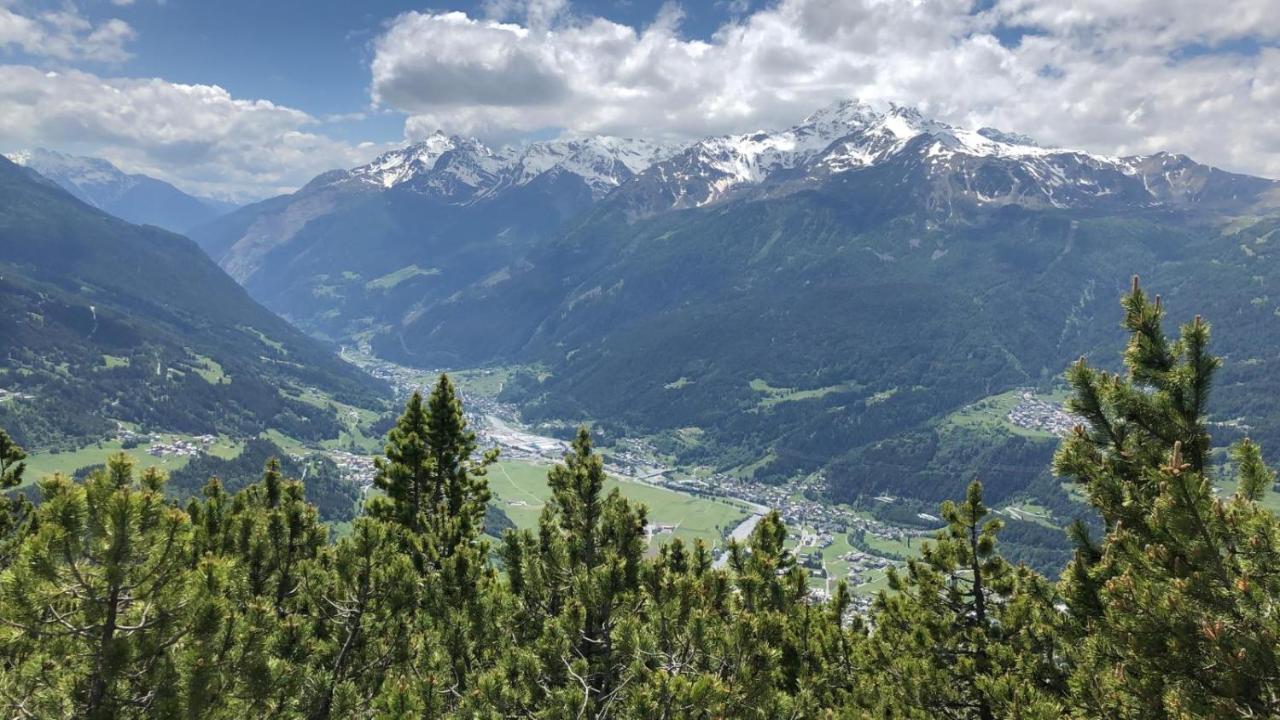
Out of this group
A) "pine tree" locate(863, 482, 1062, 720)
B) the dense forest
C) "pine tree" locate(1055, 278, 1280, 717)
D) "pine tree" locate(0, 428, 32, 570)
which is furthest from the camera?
"pine tree" locate(0, 428, 32, 570)

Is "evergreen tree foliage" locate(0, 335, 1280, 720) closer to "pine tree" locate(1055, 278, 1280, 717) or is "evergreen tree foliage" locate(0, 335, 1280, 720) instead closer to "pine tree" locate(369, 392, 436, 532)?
"pine tree" locate(1055, 278, 1280, 717)

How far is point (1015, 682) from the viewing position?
10.8 m

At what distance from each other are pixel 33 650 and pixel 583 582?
7.68 meters

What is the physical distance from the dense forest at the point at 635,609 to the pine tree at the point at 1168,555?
3 centimetres

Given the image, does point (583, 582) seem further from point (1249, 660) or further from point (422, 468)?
point (422, 468)

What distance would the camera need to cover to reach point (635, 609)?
11773mm

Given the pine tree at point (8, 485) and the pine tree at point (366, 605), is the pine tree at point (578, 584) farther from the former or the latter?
the pine tree at point (8, 485)

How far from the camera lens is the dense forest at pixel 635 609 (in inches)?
266

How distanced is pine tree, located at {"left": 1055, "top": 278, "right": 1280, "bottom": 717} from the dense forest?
29 mm

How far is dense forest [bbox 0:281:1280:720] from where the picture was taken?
6766mm

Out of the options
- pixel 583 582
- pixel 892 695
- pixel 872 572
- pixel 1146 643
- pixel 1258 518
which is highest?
pixel 1258 518

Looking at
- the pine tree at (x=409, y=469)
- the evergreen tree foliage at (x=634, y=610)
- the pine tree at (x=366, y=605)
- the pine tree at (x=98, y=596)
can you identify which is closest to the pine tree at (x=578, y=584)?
the evergreen tree foliage at (x=634, y=610)

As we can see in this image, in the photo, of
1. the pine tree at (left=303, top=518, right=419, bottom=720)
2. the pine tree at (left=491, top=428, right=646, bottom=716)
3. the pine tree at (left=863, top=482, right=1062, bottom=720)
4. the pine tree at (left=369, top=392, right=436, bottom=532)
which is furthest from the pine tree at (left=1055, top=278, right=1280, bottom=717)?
the pine tree at (left=369, top=392, right=436, bottom=532)

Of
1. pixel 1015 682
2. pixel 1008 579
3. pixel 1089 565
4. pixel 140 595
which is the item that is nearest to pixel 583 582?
pixel 140 595
